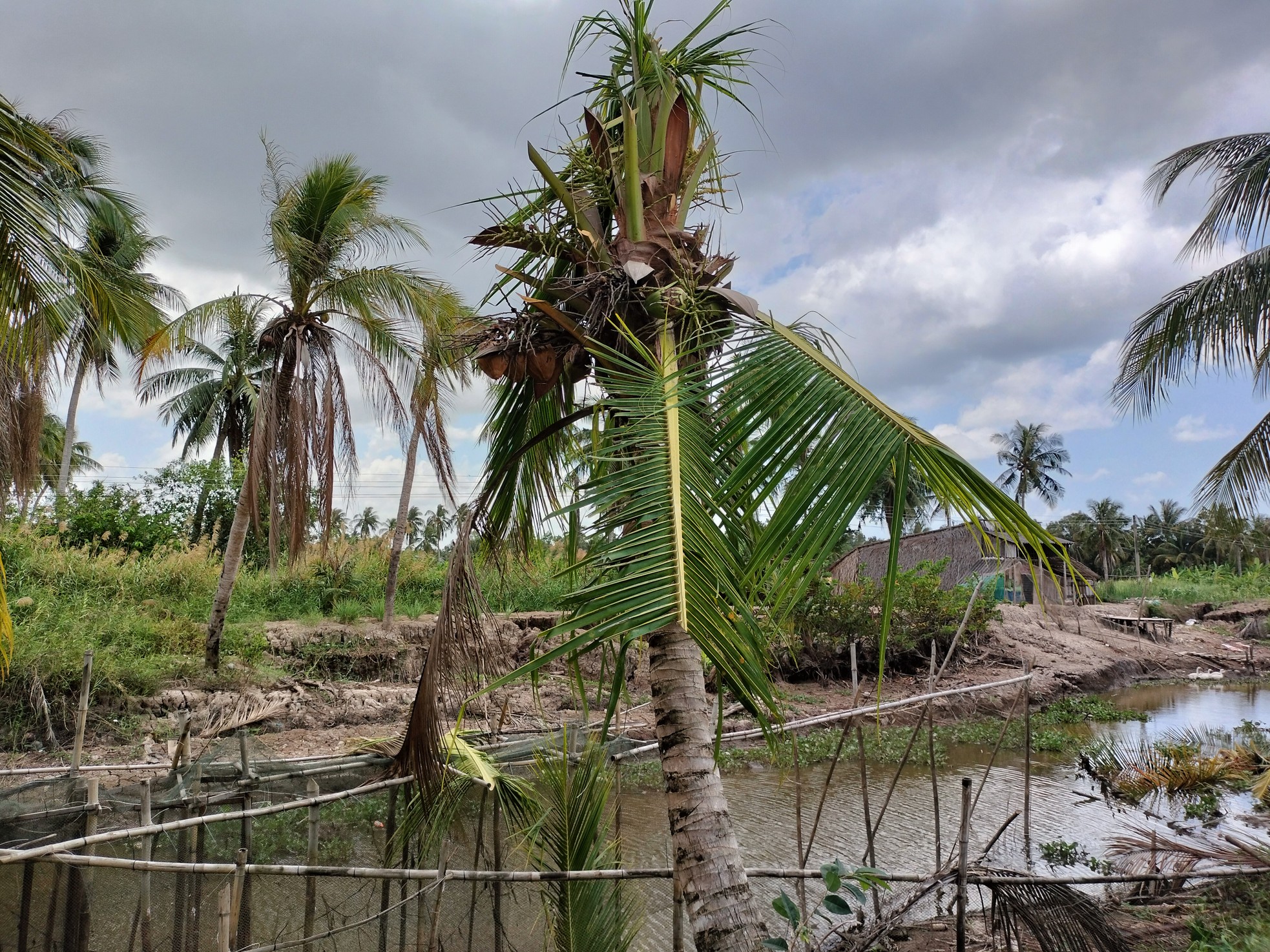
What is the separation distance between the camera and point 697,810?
291 cm

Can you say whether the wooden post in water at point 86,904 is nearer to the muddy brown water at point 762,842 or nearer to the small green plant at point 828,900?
the muddy brown water at point 762,842

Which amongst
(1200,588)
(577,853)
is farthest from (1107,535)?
(577,853)

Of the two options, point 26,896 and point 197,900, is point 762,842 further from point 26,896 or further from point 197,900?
point 26,896

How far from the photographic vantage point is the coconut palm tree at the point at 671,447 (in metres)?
2.29

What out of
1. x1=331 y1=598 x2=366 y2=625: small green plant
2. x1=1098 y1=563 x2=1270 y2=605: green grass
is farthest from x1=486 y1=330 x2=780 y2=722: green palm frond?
x1=1098 y1=563 x2=1270 y2=605: green grass

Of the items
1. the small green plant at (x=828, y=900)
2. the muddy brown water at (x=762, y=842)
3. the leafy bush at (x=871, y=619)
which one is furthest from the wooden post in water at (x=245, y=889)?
the leafy bush at (x=871, y=619)

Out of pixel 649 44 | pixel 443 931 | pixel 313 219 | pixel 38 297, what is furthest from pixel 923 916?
pixel 313 219

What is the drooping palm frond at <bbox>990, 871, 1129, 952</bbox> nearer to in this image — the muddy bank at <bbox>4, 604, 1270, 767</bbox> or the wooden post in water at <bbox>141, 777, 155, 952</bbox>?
the muddy bank at <bbox>4, 604, 1270, 767</bbox>

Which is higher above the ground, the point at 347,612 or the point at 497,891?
the point at 347,612

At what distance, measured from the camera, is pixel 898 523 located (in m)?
2.24

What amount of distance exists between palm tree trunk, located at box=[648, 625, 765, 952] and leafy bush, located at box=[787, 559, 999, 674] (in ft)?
43.7

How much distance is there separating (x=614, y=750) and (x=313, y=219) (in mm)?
8878

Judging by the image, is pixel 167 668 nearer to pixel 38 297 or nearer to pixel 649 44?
pixel 38 297

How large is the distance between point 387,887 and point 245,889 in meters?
0.63
